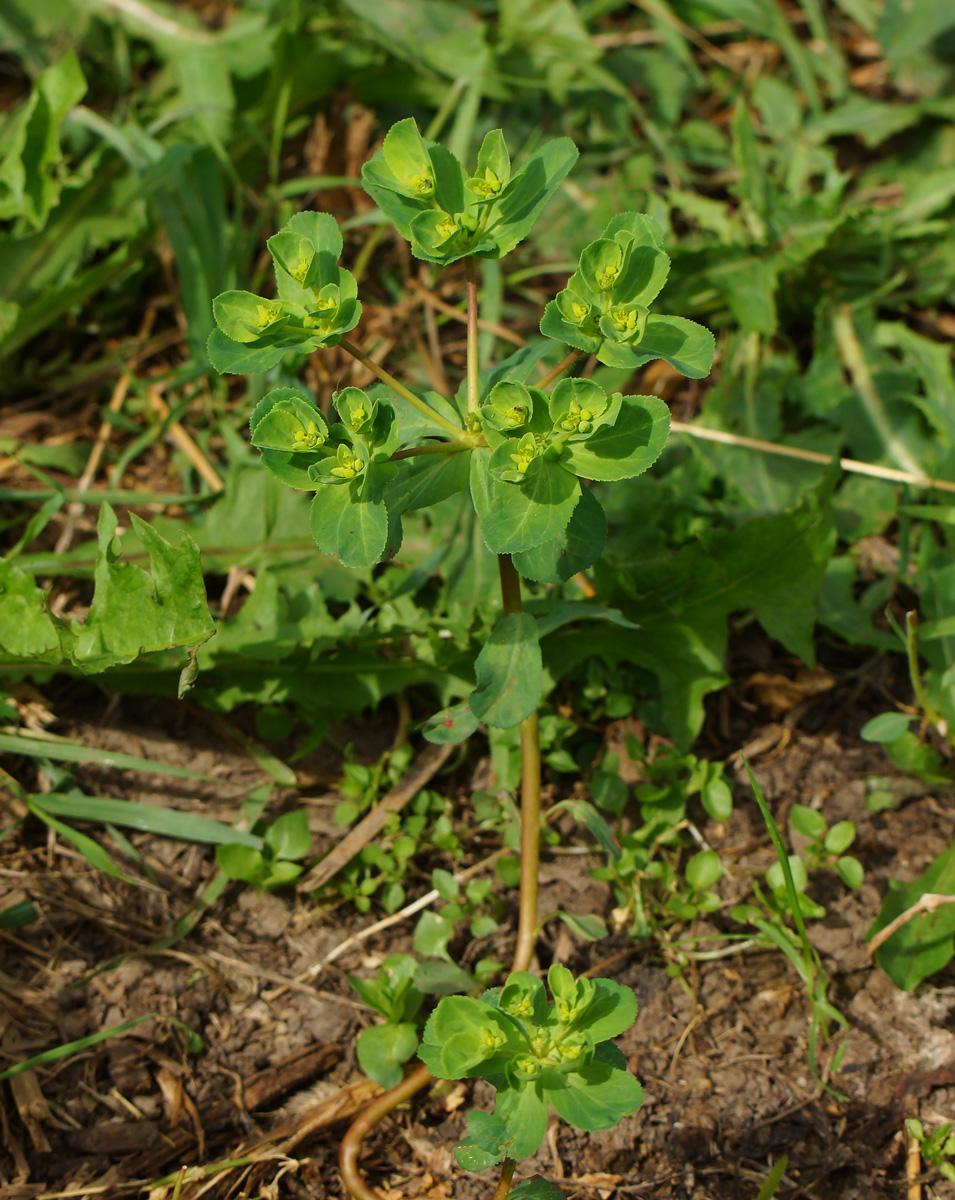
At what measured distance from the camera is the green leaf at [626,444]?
183 cm

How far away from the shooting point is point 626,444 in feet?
6.07

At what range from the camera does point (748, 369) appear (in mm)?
3297

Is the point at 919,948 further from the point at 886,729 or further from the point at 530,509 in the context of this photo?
the point at 530,509

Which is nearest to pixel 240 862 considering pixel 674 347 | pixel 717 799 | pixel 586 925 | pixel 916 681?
pixel 586 925

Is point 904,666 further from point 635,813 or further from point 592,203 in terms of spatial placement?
point 592,203

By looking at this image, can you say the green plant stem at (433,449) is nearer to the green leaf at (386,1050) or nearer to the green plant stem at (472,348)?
the green plant stem at (472,348)

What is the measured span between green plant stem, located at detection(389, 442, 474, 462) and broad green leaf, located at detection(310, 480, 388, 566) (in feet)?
0.34

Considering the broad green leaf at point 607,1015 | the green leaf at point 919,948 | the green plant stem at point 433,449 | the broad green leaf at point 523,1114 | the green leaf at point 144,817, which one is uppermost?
the green plant stem at point 433,449

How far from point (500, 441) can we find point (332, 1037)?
4.86ft

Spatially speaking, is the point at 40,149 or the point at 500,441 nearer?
the point at 500,441

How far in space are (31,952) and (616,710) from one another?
1.57m

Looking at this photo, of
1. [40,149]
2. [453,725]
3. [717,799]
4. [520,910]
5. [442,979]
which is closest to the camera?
[453,725]

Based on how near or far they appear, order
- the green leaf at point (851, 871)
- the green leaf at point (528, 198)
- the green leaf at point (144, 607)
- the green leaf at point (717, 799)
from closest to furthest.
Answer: the green leaf at point (528, 198)
the green leaf at point (144, 607)
the green leaf at point (851, 871)
the green leaf at point (717, 799)

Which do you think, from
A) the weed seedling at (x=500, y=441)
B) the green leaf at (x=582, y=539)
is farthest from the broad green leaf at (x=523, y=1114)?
the green leaf at (x=582, y=539)
